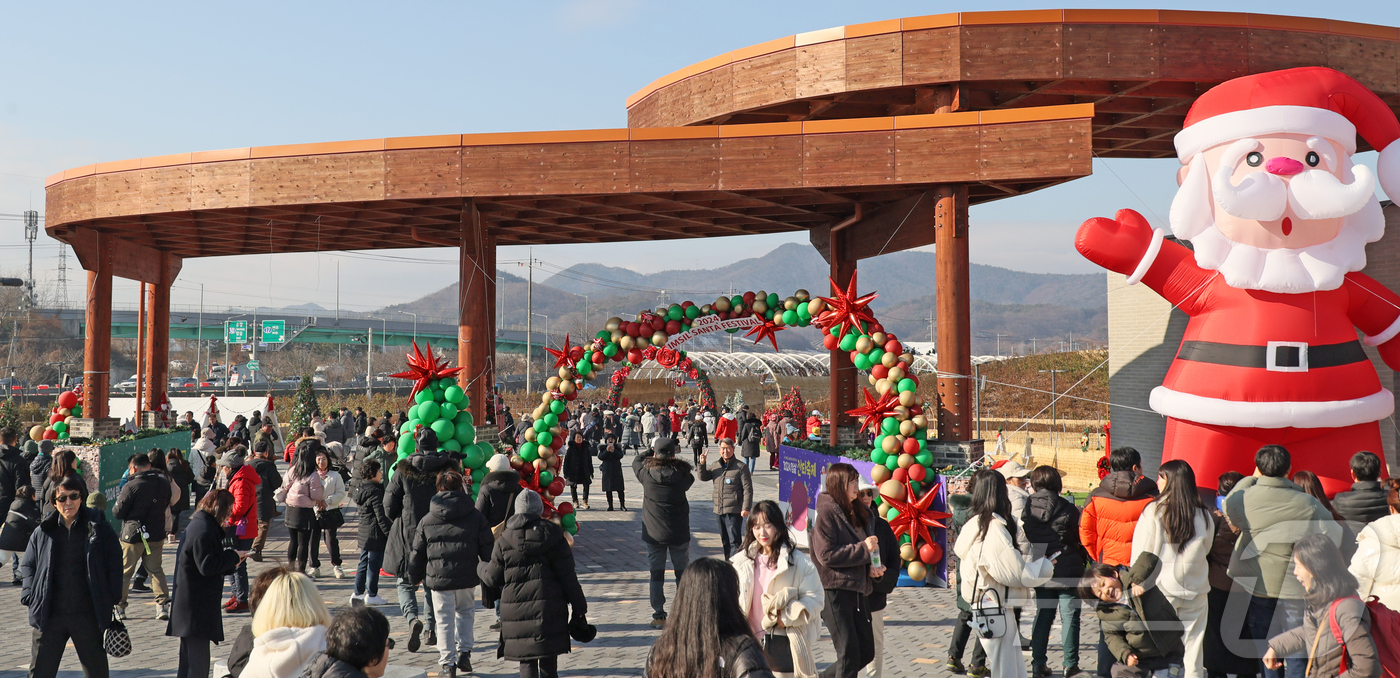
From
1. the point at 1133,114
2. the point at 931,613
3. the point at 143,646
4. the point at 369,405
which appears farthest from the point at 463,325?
the point at 369,405

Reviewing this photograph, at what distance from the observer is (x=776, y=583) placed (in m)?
5.28

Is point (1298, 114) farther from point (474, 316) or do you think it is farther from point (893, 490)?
point (474, 316)

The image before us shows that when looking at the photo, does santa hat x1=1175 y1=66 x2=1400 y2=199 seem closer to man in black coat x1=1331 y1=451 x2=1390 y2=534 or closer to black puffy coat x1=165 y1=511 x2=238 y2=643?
man in black coat x1=1331 y1=451 x2=1390 y2=534

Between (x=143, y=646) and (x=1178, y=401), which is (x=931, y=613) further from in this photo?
(x=143, y=646)

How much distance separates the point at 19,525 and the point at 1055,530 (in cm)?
792

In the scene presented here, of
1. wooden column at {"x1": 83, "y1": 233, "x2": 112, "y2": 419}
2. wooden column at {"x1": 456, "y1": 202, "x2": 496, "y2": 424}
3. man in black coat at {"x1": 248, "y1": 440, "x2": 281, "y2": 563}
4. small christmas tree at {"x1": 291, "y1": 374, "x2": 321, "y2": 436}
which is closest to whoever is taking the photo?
man in black coat at {"x1": 248, "y1": 440, "x2": 281, "y2": 563}

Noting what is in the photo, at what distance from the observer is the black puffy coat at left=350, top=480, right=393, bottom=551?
8945mm

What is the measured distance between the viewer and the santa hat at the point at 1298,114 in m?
10.1

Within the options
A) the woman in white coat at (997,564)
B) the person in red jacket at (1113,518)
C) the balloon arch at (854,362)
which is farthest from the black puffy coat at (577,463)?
the woman in white coat at (997,564)

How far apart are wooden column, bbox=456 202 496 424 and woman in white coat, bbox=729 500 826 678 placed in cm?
→ 927

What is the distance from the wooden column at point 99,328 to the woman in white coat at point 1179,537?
56.8 ft

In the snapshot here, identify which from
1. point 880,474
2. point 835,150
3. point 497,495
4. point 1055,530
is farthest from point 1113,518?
point 835,150

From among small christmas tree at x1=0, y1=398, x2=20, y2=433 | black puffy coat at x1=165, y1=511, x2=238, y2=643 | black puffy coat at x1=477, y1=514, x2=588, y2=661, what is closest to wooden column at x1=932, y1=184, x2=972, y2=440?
black puffy coat at x1=477, y1=514, x2=588, y2=661

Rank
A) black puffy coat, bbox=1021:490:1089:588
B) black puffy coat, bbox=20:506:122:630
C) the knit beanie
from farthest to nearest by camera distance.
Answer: black puffy coat, bbox=1021:490:1089:588 < the knit beanie < black puffy coat, bbox=20:506:122:630
